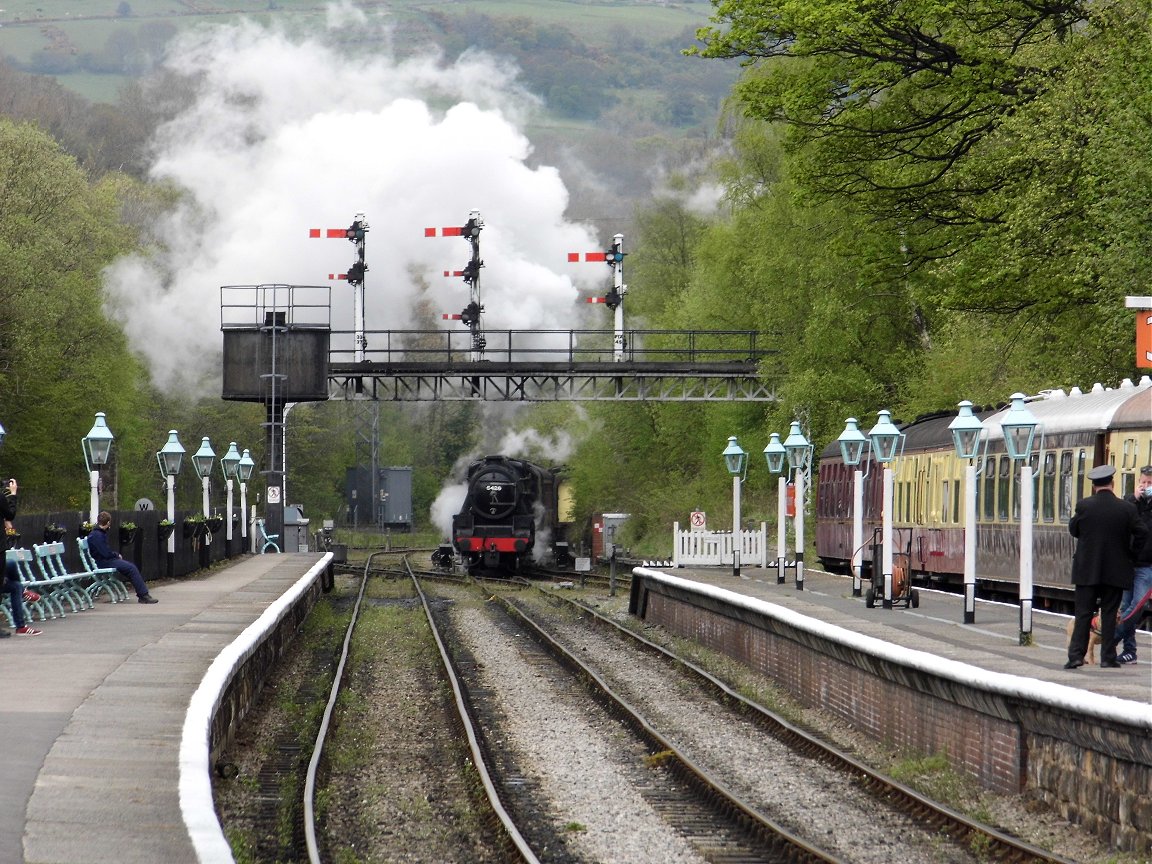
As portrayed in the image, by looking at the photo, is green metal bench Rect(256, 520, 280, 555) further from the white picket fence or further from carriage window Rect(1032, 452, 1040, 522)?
carriage window Rect(1032, 452, 1040, 522)

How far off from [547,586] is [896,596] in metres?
21.1

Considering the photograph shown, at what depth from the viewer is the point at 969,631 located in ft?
59.8

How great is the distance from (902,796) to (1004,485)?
1305cm

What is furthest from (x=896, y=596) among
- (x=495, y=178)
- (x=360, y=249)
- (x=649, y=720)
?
(x=495, y=178)

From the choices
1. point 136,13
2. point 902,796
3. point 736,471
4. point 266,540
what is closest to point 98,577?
point 736,471

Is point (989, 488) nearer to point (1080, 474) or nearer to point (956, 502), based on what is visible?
point (956, 502)

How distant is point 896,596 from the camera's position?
22.3 m

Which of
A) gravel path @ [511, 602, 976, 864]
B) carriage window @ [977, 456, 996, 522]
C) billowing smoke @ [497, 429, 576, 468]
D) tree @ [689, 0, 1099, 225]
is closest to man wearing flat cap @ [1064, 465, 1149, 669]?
gravel path @ [511, 602, 976, 864]

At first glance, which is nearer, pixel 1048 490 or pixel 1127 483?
pixel 1127 483

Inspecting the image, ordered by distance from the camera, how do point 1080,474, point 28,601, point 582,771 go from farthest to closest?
point 1080,474 < point 28,601 < point 582,771

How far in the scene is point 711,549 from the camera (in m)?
34.4

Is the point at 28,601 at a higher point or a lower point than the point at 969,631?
higher

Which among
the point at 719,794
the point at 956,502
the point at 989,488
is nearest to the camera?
the point at 719,794

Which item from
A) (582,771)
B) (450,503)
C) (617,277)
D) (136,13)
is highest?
(136,13)
